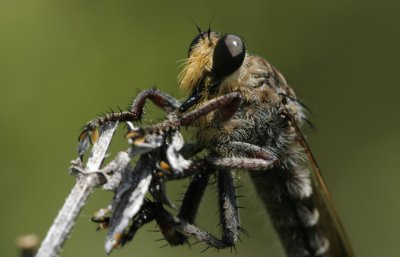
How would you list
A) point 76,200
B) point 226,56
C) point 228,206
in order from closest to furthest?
point 76,200 → point 226,56 → point 228,206

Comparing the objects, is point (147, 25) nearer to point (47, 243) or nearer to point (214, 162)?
point (214, 162)

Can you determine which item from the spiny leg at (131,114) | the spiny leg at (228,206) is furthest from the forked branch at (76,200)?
the spiny leg at (228,206)

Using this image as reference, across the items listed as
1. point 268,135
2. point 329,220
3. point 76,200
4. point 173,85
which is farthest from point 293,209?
point 76,200

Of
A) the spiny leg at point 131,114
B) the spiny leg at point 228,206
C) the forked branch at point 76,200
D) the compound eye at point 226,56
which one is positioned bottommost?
the spiny leg at point 228,206

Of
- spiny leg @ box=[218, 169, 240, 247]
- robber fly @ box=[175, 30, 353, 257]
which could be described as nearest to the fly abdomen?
robber fly @ box=[175, 30, 353, 257]

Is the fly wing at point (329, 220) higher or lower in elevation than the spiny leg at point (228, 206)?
lower

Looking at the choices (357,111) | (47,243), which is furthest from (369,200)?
(47,243)

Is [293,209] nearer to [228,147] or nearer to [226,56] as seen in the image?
[228,147]

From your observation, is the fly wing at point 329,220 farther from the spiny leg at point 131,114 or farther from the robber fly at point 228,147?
the spiny leg at point 131,114
